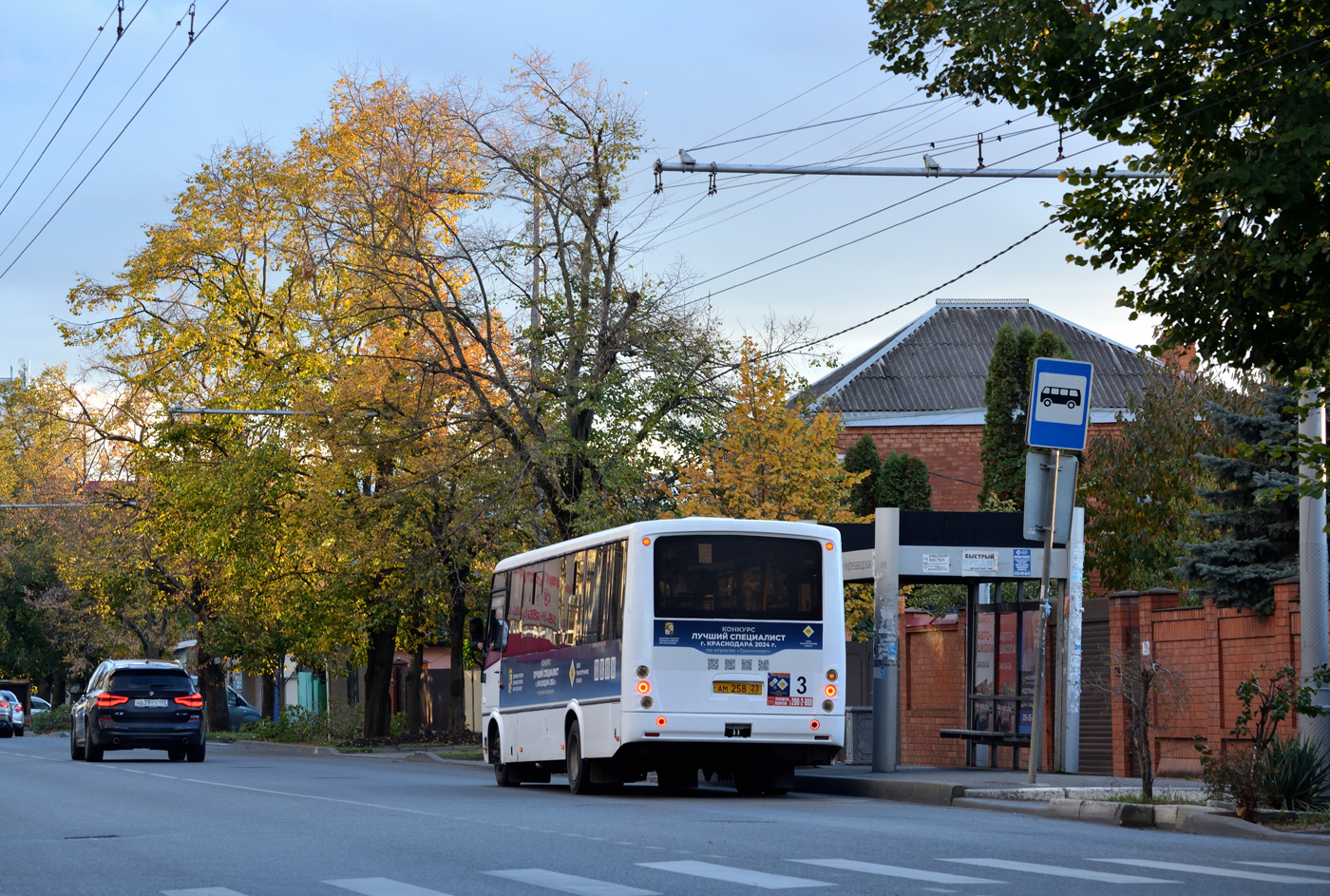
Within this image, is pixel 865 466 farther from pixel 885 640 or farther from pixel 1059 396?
pixel 1059 396

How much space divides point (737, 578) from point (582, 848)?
280 inches

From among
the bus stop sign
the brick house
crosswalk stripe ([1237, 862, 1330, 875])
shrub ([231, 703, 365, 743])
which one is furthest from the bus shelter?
the brick house

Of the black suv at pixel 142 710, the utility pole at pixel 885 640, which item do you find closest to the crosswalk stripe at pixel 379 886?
the utility pole at pixel 885 640

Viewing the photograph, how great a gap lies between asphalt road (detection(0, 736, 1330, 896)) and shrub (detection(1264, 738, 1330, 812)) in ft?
3.22

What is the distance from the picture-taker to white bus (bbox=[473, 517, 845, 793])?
18.1m

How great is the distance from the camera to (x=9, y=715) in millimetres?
56844

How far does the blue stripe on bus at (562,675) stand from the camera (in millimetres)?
18641

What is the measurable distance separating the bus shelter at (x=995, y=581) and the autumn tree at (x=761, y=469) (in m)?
6.28

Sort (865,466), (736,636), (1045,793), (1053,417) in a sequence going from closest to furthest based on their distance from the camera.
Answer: (1045,793) < (1053,417) < (736,636) < (865,466)

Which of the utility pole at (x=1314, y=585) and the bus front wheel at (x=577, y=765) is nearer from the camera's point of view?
the utility pole at (x=1314, y=585)

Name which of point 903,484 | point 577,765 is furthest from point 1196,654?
point 903,484

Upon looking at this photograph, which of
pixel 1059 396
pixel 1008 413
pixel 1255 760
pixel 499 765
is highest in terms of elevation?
pixel 1008 413

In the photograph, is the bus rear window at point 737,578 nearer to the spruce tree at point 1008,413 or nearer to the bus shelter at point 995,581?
the bus shelter at point 995,581

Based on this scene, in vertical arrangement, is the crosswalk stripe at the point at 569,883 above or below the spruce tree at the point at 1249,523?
below
